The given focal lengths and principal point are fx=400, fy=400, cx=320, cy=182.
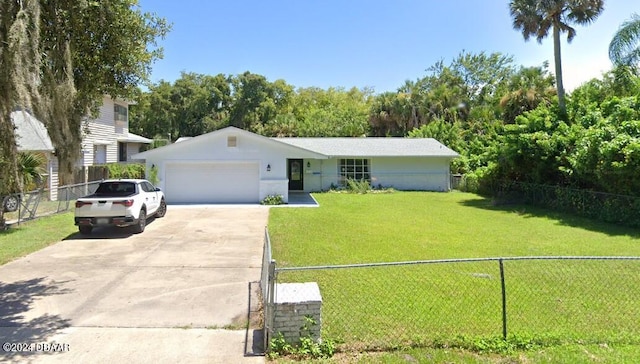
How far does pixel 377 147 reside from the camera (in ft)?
89.3

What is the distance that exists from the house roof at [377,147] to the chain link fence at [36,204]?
42.6 ft

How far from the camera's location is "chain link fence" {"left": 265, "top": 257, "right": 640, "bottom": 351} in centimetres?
500

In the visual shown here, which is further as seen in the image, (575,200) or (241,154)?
(241,154)

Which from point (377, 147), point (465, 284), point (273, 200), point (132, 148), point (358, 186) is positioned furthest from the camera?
point (132, 148)

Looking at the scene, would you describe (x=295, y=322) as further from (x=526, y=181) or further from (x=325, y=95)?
(x=325, y=95)

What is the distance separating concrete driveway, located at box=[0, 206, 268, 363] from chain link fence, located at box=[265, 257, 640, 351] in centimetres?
114

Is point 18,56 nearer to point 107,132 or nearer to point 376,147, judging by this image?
point 376,147

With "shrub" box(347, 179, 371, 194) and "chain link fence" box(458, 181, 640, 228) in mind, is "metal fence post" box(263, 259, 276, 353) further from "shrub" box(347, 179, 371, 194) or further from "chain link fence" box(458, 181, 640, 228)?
"shrub" box(347, 179, 371, 194)

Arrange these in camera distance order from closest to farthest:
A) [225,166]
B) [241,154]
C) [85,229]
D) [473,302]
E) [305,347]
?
[305,347] → [473,302] → [85,229] → [241,154] → [225,166]

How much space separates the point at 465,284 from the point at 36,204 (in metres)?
14.3

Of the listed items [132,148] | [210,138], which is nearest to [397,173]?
[210,138]

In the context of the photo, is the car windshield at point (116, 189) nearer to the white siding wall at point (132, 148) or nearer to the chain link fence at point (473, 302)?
the chain link fence at point (473, 302)

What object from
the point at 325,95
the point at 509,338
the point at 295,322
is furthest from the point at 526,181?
the point at 325,95

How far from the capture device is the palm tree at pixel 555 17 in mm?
19719
